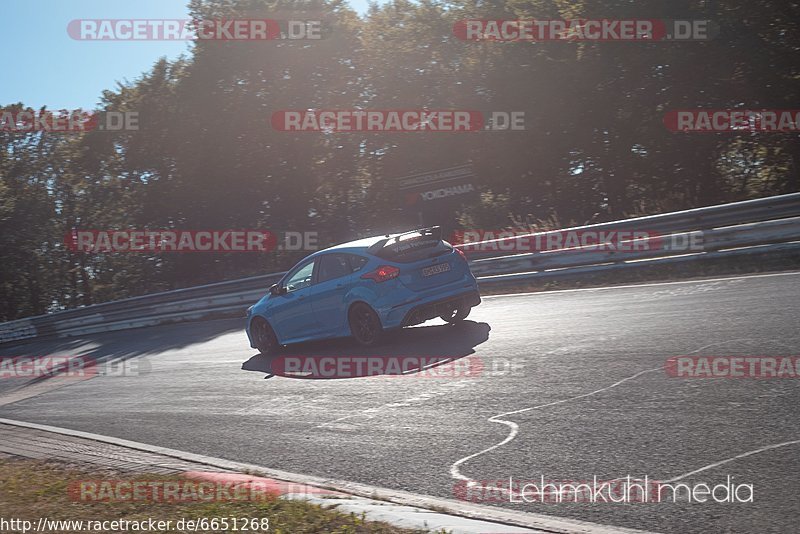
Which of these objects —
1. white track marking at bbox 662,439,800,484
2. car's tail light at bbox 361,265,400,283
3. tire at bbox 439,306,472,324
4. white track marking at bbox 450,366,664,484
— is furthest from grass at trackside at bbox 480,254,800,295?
white track marking at bbox 662,439,800,484

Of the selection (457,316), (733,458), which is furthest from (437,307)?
(733,458)

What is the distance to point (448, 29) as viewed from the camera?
123ft

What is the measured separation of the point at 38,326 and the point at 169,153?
37.3 feet

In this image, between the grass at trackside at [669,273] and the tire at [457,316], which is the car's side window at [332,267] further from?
the grass at trackside at [669,273]

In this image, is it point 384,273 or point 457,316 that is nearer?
point 384,273

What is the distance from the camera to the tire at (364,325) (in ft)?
38.1

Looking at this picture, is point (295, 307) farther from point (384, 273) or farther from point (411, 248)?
point (411, 248)

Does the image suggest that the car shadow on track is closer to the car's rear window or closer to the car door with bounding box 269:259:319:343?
the car door with bounding box 269:259:319:343

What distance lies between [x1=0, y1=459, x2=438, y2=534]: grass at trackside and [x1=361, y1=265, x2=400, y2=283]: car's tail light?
4942 mm

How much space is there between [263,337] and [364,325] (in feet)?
8.47

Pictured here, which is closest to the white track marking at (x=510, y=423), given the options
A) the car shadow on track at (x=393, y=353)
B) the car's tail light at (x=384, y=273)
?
the car shadow on track at (x=393, y=353)

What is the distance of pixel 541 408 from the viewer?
293 inches

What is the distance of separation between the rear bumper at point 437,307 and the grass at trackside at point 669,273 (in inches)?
135

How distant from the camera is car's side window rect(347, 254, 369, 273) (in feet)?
38.9
